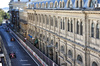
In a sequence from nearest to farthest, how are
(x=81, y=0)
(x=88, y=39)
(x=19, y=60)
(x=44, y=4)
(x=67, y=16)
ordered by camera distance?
(x=88, y=39) → (x=81, y=0) → (x=67, y=16) → (x=19, y=60) → (x=44, y=4)

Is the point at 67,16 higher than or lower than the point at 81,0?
lower

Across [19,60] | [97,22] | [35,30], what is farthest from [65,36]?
[35,30]

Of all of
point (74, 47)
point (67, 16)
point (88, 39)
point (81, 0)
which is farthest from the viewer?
point (67, 16)

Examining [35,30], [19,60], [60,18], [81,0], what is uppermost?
[81,0]

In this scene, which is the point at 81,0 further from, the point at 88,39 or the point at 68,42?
the point at 68,42

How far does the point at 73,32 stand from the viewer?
117 feet

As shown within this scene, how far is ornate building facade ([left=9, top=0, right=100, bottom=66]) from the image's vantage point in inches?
1139

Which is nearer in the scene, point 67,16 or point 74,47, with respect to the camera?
point 74,47

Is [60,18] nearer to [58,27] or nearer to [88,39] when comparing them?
[58,27]

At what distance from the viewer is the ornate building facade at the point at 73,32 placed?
1139 inches

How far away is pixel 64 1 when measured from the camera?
4016 centimetres

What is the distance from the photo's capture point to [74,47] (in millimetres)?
35219

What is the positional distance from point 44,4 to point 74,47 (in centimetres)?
2200

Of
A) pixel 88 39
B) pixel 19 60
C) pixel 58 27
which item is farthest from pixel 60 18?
pixel 19 60
